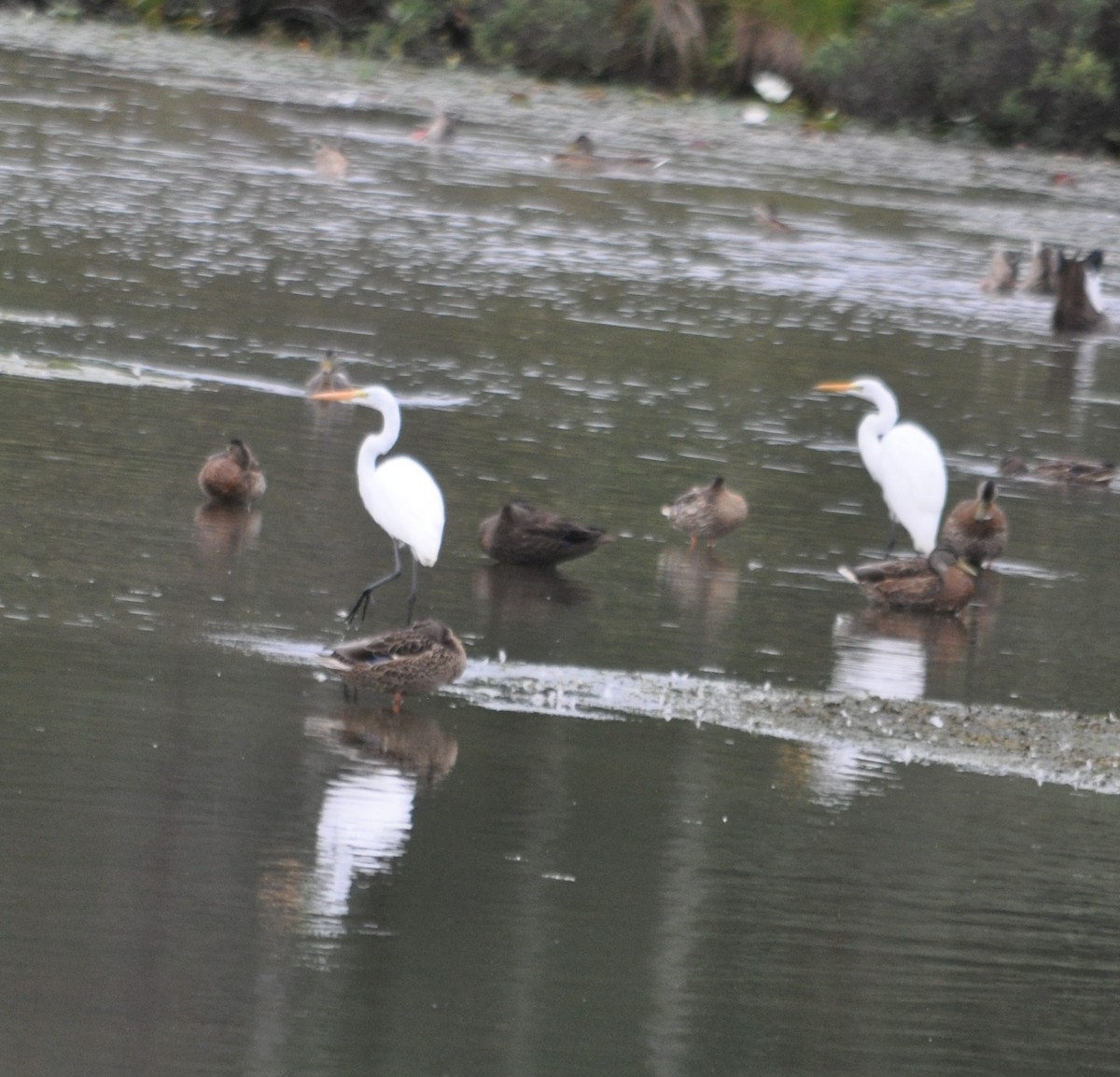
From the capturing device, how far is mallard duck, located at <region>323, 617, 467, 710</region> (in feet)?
29.3

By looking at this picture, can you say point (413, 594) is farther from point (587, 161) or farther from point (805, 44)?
point (805, 44)

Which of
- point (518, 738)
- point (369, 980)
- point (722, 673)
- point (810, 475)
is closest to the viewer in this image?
point (369, 980)

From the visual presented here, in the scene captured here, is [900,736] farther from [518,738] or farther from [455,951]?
[455,951]

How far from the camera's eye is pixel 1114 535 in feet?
46.7

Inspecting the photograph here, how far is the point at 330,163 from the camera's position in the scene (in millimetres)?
28750

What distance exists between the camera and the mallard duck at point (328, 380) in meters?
15.5

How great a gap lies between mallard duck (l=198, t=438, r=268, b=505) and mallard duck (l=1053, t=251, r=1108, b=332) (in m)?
12.9

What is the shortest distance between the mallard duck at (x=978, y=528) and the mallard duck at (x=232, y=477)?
388 centimetres

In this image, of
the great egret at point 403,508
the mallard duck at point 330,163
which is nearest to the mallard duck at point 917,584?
the great egret at point 403,508

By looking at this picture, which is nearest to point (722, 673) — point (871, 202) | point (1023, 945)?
point (1023, 945)

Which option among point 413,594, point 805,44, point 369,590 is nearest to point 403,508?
point 413,594

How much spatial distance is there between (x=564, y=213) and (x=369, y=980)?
22.4m

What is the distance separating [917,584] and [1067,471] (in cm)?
390

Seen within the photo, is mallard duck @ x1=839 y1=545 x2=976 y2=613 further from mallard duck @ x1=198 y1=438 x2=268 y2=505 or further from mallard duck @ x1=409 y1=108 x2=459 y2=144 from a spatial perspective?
mallard duck @ x1=409 y1=108 x2=459 y2=144
